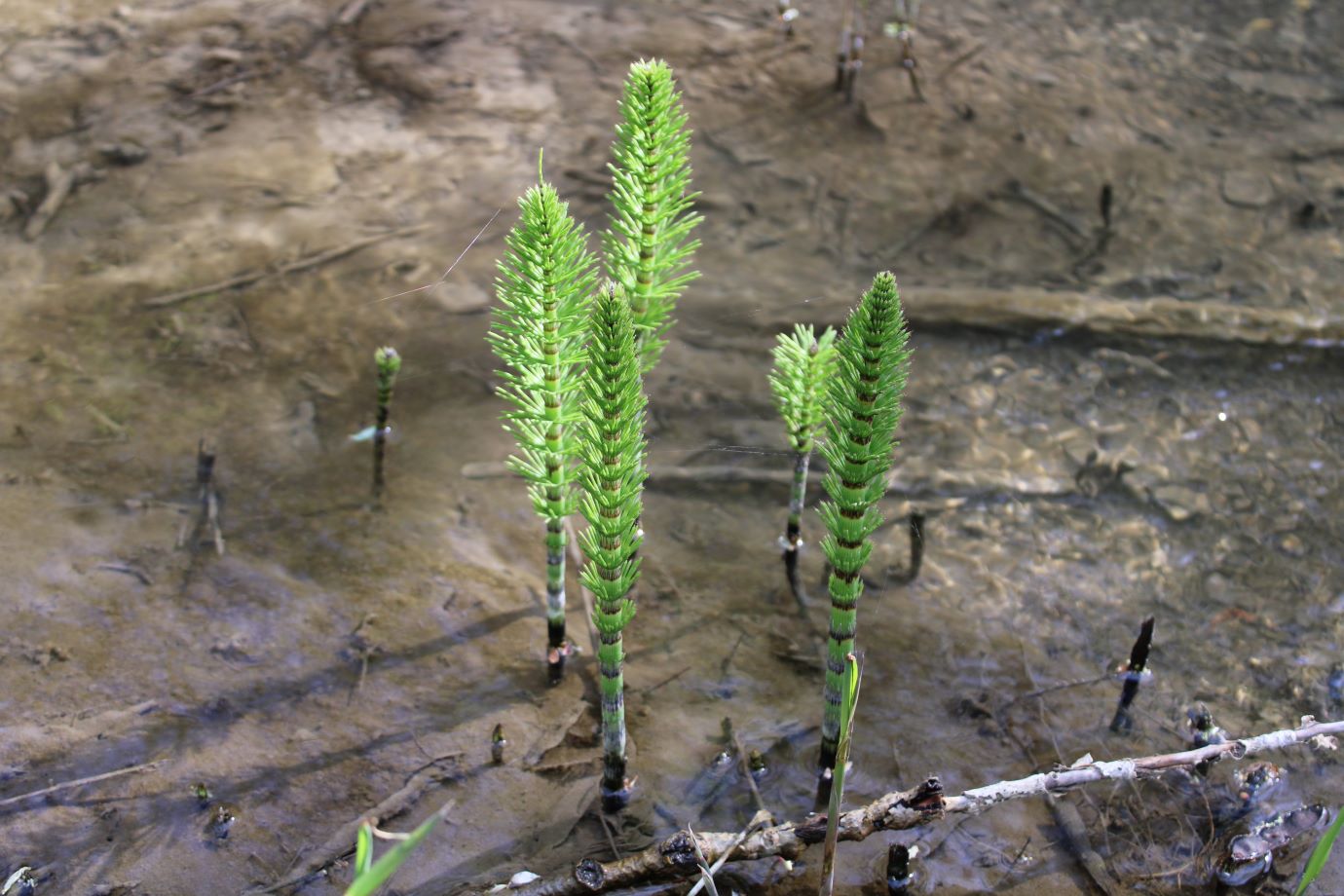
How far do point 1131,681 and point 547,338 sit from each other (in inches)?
83.8

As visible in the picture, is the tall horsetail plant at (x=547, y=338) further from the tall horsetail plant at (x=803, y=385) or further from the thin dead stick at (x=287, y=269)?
the thin dead stick at (x=287, y=269)

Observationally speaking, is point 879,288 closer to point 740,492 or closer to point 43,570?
point 740,492

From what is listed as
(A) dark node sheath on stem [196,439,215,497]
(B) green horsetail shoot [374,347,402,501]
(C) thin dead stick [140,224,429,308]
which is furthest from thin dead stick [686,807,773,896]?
(C) thin dead stick [140,224,429,308]

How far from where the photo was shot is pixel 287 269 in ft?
17.7

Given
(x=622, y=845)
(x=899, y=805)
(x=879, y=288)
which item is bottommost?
(x=622, y=845)

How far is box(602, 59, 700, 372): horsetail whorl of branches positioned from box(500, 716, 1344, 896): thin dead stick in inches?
51.5

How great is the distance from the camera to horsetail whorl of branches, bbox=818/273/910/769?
268 centimetres

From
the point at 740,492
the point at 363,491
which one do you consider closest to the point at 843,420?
the point at 740,492

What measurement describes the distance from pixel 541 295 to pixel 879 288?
2.75ft

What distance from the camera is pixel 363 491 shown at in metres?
4.36

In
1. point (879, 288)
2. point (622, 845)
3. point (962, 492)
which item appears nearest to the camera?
point (879, 288)

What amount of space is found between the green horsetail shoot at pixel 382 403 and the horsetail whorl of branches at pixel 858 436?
5.65 feet

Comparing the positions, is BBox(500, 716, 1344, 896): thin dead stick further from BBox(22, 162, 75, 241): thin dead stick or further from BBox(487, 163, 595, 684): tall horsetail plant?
BBox(22, 162, 75, 241): thin dead stick

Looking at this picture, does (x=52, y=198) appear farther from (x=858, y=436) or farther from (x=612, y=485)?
(x=858, y=436)
